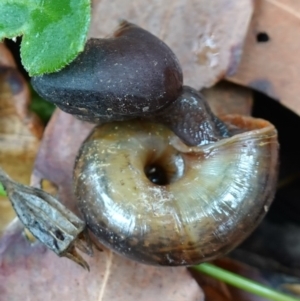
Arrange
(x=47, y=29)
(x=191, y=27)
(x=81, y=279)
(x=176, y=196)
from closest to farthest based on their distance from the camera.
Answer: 1. (x=47, y=29)
2. (x=176, y=196)
3. (x=81, y=279)
4. (x=191, y=27)

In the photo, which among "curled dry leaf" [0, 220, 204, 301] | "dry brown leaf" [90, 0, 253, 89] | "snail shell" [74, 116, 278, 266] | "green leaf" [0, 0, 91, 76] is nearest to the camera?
"green leaf" [0, 0, 91, 76]

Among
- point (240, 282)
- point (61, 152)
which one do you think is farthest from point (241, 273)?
point (61, 152)

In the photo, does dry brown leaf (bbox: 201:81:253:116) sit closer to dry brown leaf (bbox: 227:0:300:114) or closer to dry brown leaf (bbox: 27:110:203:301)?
dry brown leaf (bbox: 227:0:300:114)

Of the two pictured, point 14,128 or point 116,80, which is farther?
point 14,128

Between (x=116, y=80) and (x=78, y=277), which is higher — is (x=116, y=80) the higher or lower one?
the higher one

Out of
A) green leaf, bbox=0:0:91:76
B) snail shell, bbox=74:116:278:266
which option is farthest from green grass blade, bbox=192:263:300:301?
green leaf, bbox=0:0:91:76

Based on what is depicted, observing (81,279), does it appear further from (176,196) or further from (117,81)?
(117,81)

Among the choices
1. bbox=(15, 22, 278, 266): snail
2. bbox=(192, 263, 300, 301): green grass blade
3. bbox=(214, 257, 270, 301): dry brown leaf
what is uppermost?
bbox=(15, 22, 278, 266): snail
